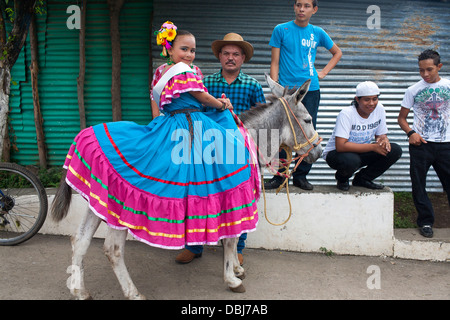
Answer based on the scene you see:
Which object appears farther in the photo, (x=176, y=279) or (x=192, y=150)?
(x=176, y=279)

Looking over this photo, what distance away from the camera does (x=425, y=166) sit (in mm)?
4645

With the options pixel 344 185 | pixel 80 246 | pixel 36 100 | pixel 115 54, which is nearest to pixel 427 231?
pixel 344 185

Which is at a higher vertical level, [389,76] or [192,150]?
[389,76]

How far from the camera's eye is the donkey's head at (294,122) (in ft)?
12.3

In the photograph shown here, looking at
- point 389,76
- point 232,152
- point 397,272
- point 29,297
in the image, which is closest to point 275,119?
point 232,152

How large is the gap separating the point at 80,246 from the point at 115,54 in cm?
381

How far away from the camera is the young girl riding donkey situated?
304 centimetres

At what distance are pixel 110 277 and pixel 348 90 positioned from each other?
4395mm

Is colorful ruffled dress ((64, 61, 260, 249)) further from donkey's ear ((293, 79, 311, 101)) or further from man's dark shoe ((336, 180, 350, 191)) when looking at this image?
man's dark shoe ((336, 180, 350, 191))

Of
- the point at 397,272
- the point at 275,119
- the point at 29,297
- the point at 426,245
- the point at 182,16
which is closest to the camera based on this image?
the point at 29,297

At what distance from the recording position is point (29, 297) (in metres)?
3.45

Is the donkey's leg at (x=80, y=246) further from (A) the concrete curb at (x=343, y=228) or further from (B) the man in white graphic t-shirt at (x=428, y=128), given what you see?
(B) the man in white graphic t-shirt at (x=428, y=128)

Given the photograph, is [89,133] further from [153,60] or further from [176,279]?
[153,60]

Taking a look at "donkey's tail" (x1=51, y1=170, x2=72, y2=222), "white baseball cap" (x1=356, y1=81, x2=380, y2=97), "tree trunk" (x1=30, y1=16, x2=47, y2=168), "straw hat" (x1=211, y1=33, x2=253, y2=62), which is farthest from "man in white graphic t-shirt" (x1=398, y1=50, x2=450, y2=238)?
"tree trunk" (x1=30, y1=16, x2=47, y2=168)
